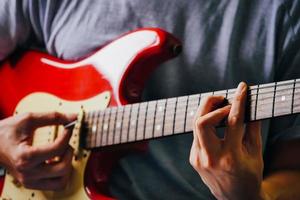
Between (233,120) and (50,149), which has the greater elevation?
(233,120)

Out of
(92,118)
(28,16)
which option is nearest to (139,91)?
(92,118)

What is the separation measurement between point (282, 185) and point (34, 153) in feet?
1.25

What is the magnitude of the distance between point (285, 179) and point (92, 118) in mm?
314

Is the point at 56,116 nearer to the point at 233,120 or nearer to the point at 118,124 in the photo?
the point at 118,124

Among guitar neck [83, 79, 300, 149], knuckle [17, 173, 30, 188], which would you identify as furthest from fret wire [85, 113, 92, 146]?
knuckle [17, 173, 30, 188]

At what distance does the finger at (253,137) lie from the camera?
2.56ft

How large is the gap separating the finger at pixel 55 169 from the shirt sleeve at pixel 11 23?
0.90 ft

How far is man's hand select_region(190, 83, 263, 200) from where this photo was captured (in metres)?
0.75

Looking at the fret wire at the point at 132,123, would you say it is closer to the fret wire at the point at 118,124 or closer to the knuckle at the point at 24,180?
the fret wire at the point at 118,124

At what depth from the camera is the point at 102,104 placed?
37.1 inches

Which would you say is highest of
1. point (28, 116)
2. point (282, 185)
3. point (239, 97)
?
point (239, 97)

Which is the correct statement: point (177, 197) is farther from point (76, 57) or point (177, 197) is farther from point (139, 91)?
point (76, 57)

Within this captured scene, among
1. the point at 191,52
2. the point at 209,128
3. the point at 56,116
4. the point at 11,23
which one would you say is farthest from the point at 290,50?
the point at 11,23

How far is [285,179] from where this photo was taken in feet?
3.05
